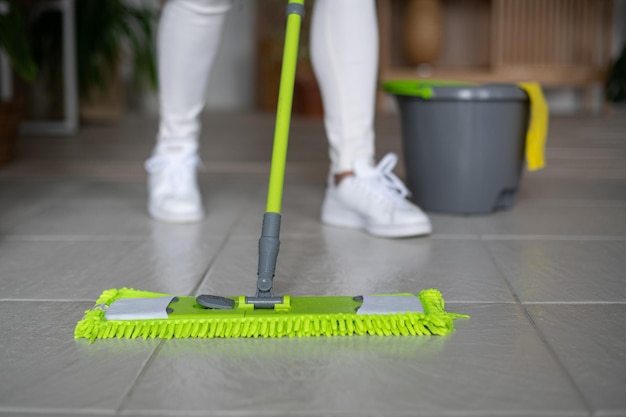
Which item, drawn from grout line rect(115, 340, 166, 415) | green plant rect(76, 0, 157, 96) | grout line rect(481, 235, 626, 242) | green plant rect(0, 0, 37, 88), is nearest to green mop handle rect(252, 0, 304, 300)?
grout line rect(115, 340, 166, 415)

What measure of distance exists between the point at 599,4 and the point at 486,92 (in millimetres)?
2854

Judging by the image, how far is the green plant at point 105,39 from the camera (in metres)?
3.02

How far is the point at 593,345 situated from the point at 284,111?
0.44 meters

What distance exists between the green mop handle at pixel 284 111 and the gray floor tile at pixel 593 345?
0.33 m

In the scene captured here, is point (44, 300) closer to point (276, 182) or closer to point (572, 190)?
point (276, 182)

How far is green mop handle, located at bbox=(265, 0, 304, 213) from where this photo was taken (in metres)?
0.95

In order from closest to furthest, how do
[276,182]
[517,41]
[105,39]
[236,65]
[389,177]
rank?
1. [276,182]
2. [389,177]
3. [105,39]
4. [517,41]
5. [236,65]

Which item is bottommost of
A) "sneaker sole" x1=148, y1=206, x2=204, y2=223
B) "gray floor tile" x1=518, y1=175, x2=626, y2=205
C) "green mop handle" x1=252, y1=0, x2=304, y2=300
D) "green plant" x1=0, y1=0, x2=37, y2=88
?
"gray floor tile" x1=518, y1=175, x2=626, y2=205

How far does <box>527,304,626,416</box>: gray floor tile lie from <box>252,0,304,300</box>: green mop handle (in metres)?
0.30

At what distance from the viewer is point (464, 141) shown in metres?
1.51

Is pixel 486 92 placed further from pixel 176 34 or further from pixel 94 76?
pixel 94 76

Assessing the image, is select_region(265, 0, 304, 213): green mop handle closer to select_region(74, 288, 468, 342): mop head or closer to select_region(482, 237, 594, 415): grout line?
select_region(74, 288, 468, 342): mop head

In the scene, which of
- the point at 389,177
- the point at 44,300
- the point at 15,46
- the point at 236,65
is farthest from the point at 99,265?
the point at 236,65

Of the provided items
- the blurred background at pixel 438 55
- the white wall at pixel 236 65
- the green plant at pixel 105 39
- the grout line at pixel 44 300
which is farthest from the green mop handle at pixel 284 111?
the white wall at pixel 236 65
